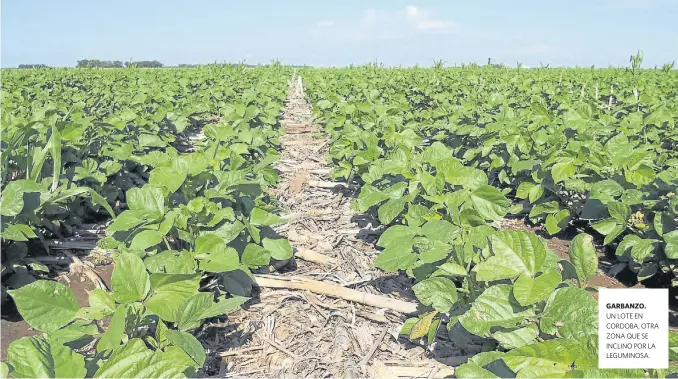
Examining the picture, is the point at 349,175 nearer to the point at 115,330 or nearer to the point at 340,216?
the point at 340,216

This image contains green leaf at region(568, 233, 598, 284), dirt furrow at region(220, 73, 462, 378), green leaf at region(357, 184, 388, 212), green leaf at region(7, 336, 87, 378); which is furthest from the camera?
green leaf at region(357, 184, 388, 212)

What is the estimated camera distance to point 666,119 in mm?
4441

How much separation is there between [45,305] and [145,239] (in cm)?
75

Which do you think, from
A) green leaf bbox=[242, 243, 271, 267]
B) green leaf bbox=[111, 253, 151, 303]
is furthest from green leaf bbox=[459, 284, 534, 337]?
green leaf bbox=[242, 243, 271, 267]

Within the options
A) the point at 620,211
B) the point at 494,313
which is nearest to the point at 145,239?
the point at 494,313

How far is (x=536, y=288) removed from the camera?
140 cm

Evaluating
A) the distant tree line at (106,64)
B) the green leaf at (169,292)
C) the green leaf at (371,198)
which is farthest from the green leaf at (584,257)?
the distant tree line at (106,64)

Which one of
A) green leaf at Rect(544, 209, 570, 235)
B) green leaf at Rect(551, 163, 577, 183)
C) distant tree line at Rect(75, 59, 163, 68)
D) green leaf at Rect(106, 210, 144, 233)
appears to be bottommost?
green leaf at Rect(544, 209, 570, 235)

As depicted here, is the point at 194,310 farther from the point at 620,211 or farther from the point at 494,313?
the point at 620,211

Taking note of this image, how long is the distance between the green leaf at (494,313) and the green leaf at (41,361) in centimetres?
98

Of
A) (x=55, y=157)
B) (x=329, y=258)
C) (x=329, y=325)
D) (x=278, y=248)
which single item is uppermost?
(x=55, y=157)

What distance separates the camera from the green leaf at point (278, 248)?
9.04 ft

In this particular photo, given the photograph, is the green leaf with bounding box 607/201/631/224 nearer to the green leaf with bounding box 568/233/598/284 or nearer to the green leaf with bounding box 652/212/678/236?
the green leaf with bounding box 652/212/678/236

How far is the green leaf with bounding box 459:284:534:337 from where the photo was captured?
146cm
